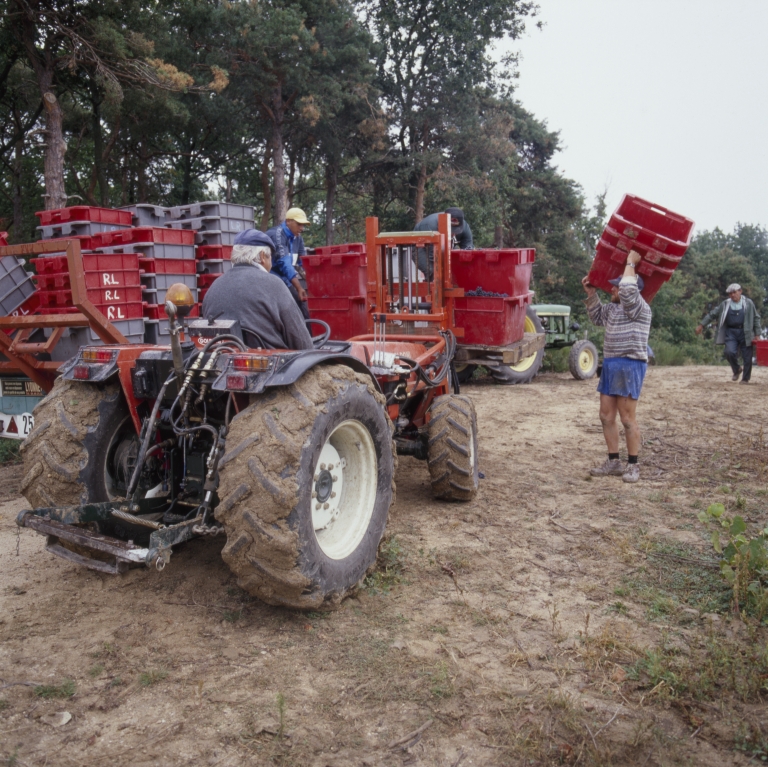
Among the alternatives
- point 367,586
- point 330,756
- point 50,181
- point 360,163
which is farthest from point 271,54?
point 330,756

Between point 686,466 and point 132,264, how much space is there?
6023 mm

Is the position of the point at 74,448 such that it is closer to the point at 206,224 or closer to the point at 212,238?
the point at 212,238

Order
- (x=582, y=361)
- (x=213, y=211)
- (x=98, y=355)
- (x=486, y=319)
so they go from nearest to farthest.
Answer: (x=98, y=355), (x=486, y=319), (x=213, y=211), (x=582, y=361)

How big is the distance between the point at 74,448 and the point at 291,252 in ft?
14.1

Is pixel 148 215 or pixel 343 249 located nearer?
pixel 343 249

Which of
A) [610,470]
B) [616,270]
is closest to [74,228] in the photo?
[616,270]

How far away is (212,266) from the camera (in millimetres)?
9156

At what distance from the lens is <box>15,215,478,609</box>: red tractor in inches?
128

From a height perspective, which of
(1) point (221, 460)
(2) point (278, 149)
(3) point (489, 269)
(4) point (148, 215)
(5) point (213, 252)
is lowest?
(1) point (221, 460)

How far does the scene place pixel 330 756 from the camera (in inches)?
102

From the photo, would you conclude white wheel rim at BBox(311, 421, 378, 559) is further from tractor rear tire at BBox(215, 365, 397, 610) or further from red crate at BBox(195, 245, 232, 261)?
red crate at BBox(195, 245, 232, 261)

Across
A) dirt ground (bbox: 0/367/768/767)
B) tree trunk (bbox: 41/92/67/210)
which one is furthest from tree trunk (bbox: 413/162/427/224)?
dirt ground (bbox: 0/367/768/767)

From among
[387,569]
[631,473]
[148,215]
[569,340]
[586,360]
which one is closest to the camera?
[387,569]

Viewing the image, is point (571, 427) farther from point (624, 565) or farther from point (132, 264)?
point (132, 264)
